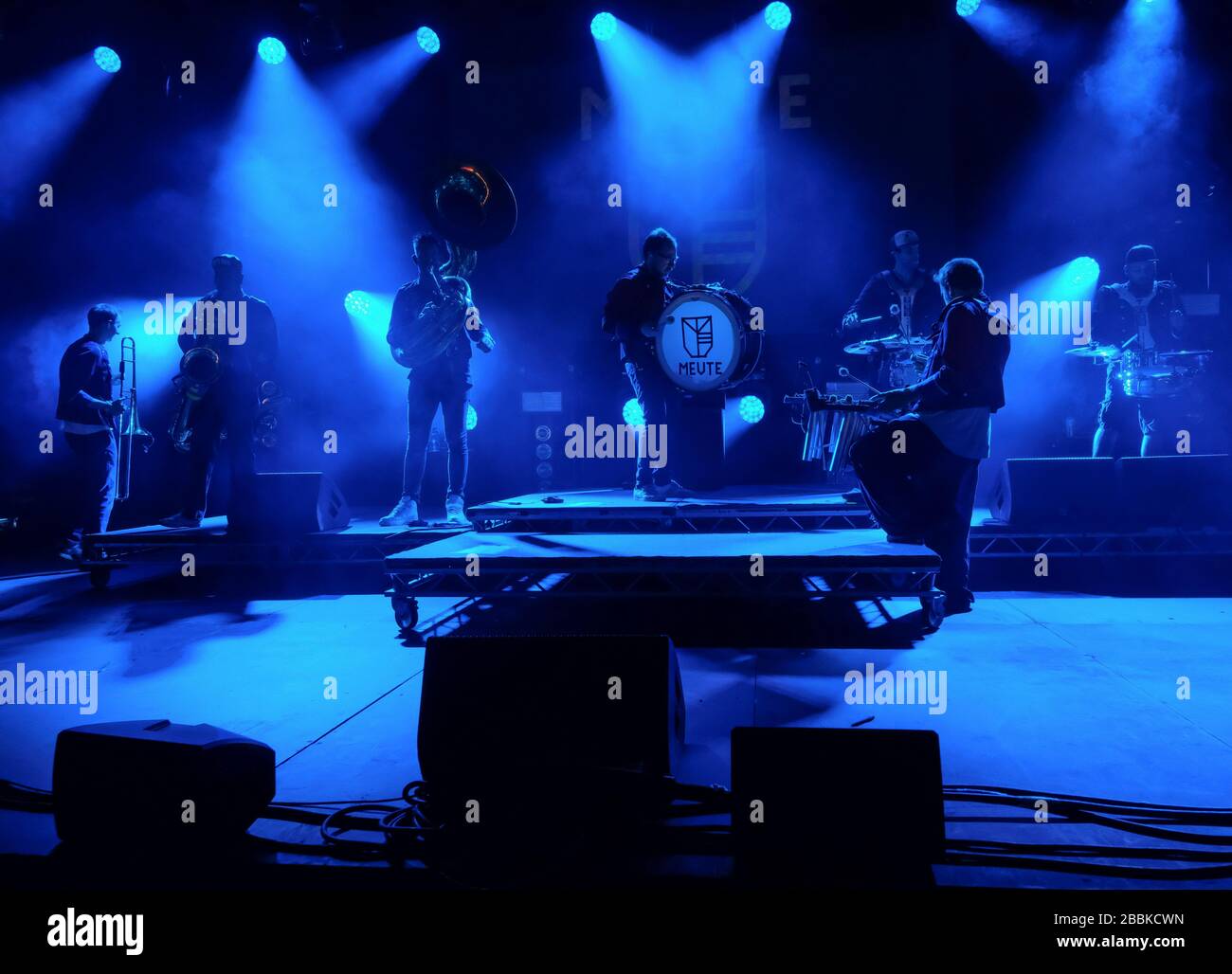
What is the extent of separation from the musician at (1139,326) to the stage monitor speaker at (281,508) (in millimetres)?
6983

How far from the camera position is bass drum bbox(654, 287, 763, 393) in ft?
19.5

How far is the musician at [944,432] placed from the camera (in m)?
4.68

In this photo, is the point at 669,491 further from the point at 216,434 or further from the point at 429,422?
the point at 216,434

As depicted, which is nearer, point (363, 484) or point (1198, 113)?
point (1198, 113)

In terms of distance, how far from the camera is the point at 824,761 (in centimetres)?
186

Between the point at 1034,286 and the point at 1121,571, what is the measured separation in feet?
13.5

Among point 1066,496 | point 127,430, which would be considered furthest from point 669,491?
point 127,430

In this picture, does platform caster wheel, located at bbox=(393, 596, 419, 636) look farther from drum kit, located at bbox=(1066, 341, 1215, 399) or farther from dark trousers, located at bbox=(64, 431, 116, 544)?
drum kit, located at bbox=(1066, 341, 1215, 399)

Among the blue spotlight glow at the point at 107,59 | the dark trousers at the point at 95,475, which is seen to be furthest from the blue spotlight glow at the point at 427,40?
the dark trousers at the point at 95,475

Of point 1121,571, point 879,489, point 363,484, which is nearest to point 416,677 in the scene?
point 879,489

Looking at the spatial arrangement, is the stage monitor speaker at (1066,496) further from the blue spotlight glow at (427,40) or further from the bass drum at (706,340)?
the blue spotlight glow at (427,40)

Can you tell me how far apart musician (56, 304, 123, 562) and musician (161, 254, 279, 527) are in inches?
26.8
